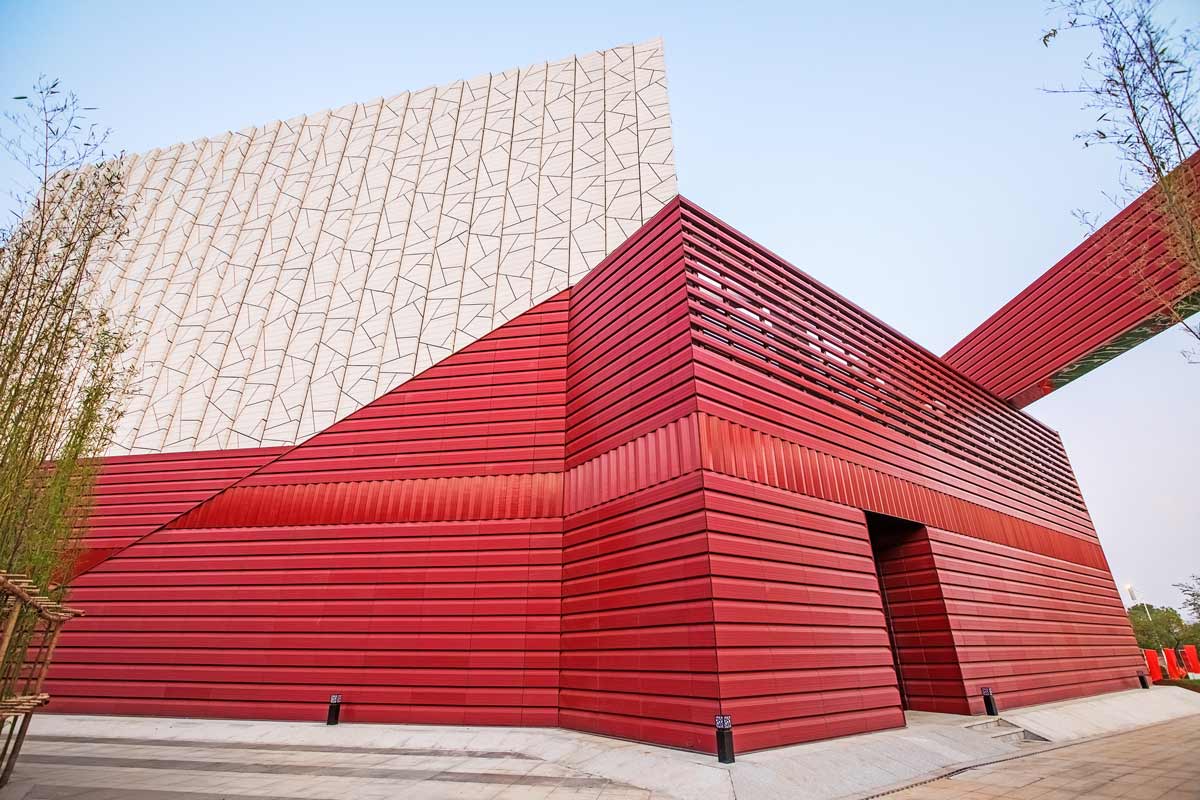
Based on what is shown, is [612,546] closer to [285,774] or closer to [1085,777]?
[285,774]

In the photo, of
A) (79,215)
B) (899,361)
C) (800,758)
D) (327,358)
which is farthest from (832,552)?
(327,358)

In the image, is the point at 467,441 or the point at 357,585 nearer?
the point at 357,585

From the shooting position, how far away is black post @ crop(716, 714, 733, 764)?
22.4 ft

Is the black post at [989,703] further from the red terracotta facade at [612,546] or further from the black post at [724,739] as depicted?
the black post at [724,739]

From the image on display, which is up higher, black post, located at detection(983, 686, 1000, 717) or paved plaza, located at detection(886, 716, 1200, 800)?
black post, located at detection(983, 686, 1000, 717)

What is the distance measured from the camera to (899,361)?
1441 cm

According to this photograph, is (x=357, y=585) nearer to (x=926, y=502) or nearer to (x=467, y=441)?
(x=467, y=441)

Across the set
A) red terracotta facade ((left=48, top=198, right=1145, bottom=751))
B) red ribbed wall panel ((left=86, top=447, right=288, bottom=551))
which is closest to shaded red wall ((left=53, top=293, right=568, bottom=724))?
red terracotta facade ((left=48, top=198, right=1145, bottom=751))

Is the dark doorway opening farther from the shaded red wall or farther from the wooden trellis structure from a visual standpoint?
the wooden trellis structure

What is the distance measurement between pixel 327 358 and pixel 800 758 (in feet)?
45.0

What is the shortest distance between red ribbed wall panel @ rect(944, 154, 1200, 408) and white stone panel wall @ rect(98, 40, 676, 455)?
43.6ft

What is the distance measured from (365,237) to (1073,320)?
74.1 ft

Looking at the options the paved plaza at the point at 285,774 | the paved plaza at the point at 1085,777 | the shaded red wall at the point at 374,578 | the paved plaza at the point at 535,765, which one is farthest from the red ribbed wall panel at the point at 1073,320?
the paved plaza at the point at 285,774

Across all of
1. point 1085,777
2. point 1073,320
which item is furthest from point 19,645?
point 1073,320
